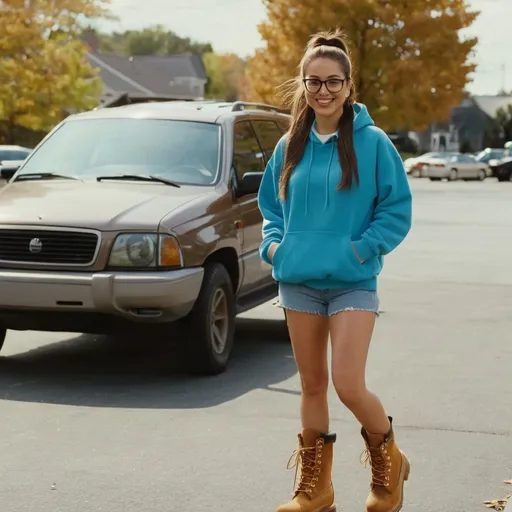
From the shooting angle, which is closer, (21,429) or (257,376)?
(21,429)

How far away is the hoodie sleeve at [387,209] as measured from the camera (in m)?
5.09

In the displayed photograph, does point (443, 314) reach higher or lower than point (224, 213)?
lower

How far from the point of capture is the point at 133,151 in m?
9.77

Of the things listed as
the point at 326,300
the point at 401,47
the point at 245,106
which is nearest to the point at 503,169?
the point at 401,47

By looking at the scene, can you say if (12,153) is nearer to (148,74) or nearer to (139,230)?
(139,230)

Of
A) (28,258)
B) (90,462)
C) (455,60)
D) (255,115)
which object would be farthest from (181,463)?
(455,60)

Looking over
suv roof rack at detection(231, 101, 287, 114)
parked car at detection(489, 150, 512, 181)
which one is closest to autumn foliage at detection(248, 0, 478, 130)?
parked car at detection(489, 150, 512, 181)

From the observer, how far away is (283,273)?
203 inches

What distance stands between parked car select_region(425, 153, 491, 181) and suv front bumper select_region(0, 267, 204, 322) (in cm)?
5720

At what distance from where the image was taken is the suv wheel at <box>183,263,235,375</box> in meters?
8.74

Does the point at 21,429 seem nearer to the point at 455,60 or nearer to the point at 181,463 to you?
the point at 181,463

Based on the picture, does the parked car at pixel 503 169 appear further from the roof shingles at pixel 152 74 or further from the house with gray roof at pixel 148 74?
the roof shingles at pixel 152 74

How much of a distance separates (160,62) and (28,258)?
120 metres

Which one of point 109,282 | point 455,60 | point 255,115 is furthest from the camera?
point 455,60
